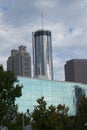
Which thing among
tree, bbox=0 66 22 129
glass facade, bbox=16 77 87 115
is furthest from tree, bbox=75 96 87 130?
glass facade, bbox=16 77 87 115

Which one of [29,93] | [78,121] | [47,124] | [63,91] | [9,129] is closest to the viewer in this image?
[9,129]

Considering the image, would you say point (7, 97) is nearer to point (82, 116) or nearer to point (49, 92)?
point (82, 116)

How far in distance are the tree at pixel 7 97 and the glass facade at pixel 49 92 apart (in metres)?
71.3

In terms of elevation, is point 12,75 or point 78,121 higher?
point 12,75

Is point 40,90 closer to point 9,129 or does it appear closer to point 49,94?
point 49,94

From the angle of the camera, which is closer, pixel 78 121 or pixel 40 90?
pixel 78 121

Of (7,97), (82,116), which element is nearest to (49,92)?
(82,116)

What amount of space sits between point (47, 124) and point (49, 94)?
7017 centimetres

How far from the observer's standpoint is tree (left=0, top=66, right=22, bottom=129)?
4572cm

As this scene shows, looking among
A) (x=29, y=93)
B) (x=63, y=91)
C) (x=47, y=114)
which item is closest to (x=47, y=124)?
(x=47, y=114)

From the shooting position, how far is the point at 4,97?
4625 centimetres

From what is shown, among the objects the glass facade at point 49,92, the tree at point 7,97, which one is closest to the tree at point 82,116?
the tree at point 7,97

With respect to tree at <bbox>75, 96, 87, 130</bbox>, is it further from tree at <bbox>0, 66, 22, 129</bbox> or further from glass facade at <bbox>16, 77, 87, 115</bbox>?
glass facade at <bbox>16, 77, 87, 115</bbox>

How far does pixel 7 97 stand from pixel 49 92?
82.0 meters
